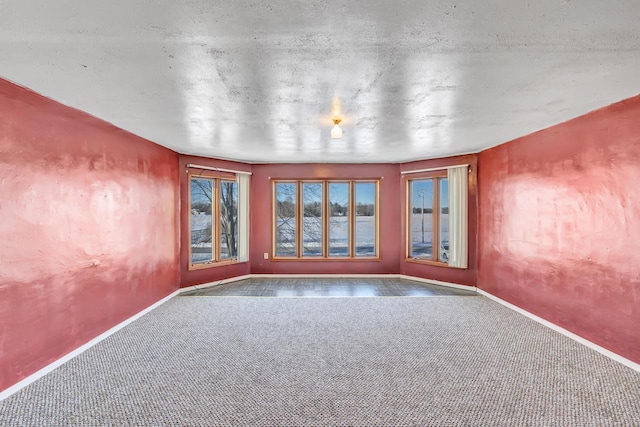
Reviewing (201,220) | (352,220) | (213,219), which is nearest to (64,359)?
(201,220)

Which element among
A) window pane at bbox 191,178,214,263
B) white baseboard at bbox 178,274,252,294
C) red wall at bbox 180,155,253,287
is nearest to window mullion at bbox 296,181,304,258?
white baseboard at bbox 178,274,252,294

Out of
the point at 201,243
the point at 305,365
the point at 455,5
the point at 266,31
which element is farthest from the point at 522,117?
the point at 201,243

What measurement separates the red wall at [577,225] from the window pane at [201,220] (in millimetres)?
4647

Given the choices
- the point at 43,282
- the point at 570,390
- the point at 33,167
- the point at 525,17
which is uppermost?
the point at 525,17

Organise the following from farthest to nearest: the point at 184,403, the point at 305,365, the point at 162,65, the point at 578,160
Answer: the point at 578,160, the point at 305,365, the point at 184,403, the point at 162,65

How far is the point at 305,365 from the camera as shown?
268 centimetres

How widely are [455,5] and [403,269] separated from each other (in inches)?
208

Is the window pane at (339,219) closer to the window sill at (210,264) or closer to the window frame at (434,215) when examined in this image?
the window frame at (434,215)

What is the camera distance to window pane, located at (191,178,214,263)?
5344 mm

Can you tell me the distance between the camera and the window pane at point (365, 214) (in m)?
6.30

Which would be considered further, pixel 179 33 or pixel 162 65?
pixel 162 65

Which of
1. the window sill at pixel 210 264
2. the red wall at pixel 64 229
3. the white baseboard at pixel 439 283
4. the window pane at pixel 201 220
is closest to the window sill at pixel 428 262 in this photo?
the white baseboard at pixel 439 283

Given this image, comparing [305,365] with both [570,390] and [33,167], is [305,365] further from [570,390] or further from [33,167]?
[33,167]

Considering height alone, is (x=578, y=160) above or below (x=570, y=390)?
above
